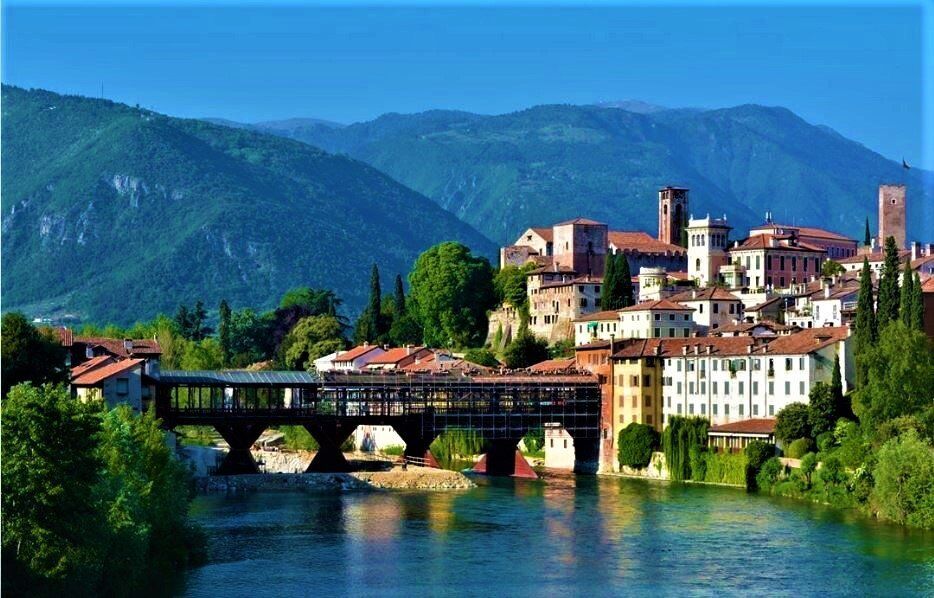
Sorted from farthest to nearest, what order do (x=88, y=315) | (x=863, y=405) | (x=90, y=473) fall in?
(x=88, y=315) → (x=863, y=405) → (x=90, y=473)

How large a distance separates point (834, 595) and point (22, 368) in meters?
25.9

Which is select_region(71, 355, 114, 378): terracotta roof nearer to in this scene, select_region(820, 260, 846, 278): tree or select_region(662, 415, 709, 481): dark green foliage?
select_region(662, 415, 709, 481): dark green foliage

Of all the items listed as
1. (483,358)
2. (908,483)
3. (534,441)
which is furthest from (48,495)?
(483,358)

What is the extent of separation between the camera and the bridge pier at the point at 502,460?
75.4 m

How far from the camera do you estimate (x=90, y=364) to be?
69.8 meters

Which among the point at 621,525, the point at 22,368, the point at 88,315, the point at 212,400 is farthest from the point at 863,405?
the point at 88,315

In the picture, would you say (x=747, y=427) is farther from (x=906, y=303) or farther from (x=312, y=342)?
(x=312, y=342)

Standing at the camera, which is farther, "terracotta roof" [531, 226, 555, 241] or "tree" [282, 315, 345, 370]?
"terracotta roof" [531, 226, 555, 241]

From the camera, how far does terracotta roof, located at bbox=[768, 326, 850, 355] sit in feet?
222

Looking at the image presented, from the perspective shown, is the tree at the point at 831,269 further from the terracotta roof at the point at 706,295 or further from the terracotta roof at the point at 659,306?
the terracotta roof at the point at 659,306

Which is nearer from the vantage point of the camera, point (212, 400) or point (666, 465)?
point (666, 465)

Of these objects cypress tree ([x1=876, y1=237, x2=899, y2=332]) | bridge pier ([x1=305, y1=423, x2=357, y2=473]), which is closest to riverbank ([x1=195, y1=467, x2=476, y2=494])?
bridge pier ([x1=305, y1=423, x2=357, y2=473])

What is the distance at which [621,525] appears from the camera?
2073 inches

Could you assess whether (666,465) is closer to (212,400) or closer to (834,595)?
(212,400)
